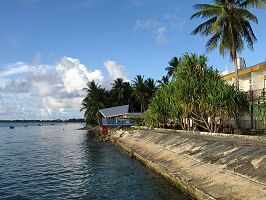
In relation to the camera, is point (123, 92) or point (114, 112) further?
point (123, 92)

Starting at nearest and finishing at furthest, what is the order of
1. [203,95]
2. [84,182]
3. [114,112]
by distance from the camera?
[84,182]
[203,95]
[114,112]

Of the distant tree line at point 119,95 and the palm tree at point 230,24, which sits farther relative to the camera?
the distant tree line at point 119,95

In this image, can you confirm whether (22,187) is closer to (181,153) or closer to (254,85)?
(181,153)

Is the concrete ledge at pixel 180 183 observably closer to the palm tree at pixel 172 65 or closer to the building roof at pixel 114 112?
the building roof at pixel 114 112

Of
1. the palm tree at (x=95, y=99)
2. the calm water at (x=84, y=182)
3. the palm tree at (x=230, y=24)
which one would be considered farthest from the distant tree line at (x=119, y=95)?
the calm water at (x=84, y=182)

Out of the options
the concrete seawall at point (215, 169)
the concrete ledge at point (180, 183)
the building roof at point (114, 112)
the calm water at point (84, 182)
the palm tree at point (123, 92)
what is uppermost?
the palm tree at point (123, 92)

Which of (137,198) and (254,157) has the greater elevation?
(254,157)

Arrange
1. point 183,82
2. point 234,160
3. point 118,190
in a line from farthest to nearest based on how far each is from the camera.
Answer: point 183,82 < point 118,190 < point 234,160

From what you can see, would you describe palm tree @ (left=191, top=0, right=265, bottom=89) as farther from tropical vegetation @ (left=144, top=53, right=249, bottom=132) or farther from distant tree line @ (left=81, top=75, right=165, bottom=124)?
distant tree line @ (left=81, top=75, right=165, bottom=124)

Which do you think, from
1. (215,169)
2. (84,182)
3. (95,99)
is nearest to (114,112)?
(95,99)

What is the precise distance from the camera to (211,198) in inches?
298

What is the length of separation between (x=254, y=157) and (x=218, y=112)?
40.8 feet

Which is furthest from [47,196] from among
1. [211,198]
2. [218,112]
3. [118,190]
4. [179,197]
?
[218,112]

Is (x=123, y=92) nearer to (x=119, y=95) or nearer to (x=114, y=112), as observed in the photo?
(x=119, y=95)
